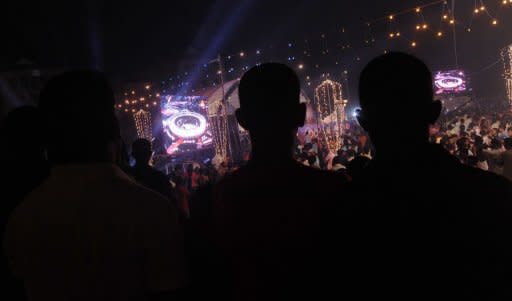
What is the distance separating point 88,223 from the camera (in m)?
1.43

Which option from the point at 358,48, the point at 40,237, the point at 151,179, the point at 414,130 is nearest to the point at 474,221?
the point at 414,130

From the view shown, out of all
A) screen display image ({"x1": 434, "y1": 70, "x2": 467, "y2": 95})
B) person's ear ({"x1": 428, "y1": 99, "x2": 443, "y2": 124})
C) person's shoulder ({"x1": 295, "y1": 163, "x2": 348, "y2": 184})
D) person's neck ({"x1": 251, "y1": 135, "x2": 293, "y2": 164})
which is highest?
screen display image ({"x1": 434, "y1": 70, "x2": 467, "y2": 95})

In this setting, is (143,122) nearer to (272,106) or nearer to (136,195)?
(272,106)

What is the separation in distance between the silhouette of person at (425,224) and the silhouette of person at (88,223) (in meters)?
0.70

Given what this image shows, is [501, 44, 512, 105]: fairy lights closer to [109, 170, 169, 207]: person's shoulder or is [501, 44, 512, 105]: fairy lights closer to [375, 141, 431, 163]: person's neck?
[375, 141, 431, 163]: person's neck

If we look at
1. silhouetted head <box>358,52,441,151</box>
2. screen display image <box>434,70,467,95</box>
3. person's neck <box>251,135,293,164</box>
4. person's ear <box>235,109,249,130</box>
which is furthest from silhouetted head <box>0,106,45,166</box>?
screen display image <box>434,70,467,95</box>

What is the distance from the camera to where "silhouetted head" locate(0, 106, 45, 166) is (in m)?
2.28

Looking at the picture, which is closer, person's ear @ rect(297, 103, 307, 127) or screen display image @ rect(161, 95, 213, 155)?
person's ear @ rect(297, 103, 307, 127)

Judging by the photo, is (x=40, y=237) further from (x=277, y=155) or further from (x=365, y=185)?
(x=365, y=185)

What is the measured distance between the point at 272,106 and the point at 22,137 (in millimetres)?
1488

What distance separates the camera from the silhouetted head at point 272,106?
1.71 metres

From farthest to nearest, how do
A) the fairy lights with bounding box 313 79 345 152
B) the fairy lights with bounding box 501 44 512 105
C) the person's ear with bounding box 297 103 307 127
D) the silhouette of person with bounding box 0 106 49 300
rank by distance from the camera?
the fairy lights with bounding box 501 44 512 105
the fairy lights with bounding box 313 79 345 152
the silhouette of person with bounding box 0 106 49 300
the person's ear with bounding box 297 103 307 127

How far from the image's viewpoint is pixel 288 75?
5.72ft

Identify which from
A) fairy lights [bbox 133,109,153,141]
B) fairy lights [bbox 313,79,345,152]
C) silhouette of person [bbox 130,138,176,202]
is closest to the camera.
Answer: silhouette of person [bbox 130,138,176,202]
